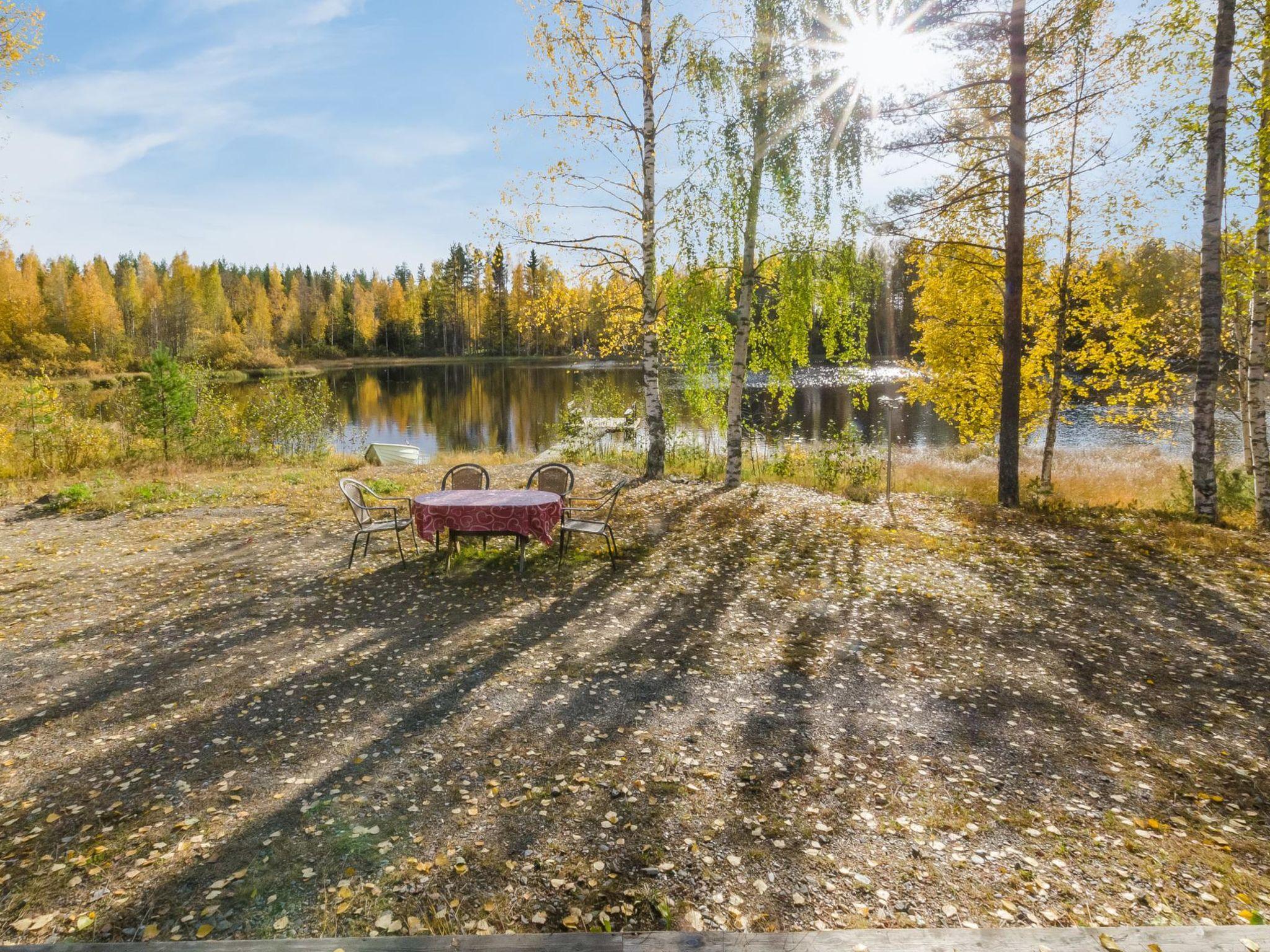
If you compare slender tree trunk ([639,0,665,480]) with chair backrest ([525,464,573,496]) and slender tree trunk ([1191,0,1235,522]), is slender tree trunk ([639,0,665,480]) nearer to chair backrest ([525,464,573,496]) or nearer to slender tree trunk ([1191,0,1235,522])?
chair backrest ([525,464,573,496])

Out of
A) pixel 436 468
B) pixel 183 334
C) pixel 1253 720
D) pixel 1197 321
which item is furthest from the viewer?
pixel 183 334

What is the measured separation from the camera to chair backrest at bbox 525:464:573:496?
35.3 feet

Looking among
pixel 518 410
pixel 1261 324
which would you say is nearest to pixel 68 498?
pixel 1261 324

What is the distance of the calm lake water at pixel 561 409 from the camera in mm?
25922

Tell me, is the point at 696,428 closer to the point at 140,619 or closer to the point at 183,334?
the point at 140,619

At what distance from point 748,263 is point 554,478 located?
6.89m

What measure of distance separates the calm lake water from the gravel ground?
329 inches

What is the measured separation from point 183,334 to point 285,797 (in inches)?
3619

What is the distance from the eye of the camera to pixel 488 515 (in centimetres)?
909

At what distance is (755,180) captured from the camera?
14.1 meters

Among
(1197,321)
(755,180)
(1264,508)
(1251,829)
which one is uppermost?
(755,180)

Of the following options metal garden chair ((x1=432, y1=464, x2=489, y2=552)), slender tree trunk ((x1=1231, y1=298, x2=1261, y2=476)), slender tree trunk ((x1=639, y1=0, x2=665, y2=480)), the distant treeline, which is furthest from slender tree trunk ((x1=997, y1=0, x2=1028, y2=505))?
the distant treeline

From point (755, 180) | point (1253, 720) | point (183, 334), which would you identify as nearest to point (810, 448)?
point (755, 180)

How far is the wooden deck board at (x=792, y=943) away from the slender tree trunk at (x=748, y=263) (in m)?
12.2
